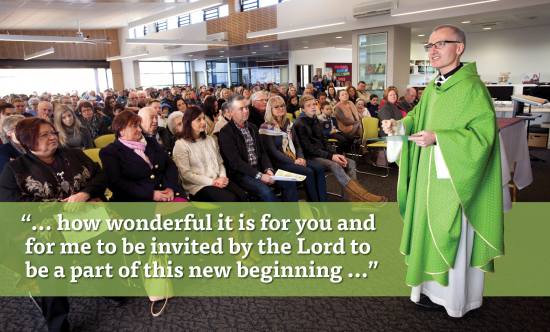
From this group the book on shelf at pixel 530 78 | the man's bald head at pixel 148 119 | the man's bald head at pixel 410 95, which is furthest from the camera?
the book on shelf at pixel 530 78

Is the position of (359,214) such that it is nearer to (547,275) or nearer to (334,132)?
(547,275)

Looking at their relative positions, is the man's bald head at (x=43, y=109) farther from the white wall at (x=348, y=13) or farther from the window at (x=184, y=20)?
the window at (x=184, y=20)

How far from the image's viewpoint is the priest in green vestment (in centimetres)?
184

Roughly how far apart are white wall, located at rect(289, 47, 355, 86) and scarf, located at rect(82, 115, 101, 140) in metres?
11.6

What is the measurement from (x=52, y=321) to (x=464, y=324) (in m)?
2.31

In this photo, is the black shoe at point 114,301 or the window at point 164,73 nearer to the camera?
the black shoe at point 114,301

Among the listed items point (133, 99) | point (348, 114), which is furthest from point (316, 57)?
point (348, 114)

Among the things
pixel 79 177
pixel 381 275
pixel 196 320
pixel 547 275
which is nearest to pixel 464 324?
pixel 381 275

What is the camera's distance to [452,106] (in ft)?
6.30

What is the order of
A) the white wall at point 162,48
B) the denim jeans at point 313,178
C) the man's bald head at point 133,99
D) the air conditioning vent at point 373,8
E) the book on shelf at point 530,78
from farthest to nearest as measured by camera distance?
the white wall at point 162,48, the book on shelf at point 530,78, the air conditioning vent at point 373,8, the man's bald head at point 133,99, the denim jeans at point 313,178

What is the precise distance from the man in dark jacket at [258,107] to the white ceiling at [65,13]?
9.79 metres

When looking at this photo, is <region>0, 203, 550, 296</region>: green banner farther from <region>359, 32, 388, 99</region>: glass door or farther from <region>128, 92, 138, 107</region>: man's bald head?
<region>359, 32, 388, 99</region>: glass door

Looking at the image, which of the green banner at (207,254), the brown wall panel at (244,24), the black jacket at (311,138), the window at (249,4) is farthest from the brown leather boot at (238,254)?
the window at (249,4)

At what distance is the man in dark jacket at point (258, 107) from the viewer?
166 inches
